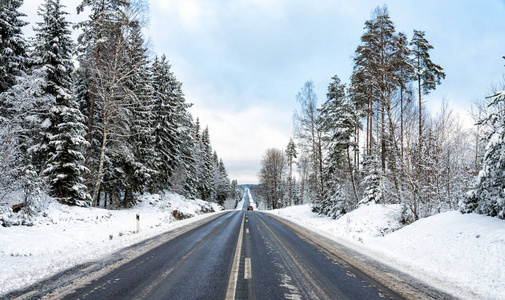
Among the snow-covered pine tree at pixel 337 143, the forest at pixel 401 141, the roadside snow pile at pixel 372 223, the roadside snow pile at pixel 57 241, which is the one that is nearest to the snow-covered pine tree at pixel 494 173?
the forest at pixel 401 141

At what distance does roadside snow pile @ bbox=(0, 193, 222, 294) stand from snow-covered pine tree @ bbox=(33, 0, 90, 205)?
1.51 m

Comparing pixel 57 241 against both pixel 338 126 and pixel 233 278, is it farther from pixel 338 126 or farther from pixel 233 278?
pixel 338 126

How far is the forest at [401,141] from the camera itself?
8281mm

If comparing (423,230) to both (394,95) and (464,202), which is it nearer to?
(464,202)

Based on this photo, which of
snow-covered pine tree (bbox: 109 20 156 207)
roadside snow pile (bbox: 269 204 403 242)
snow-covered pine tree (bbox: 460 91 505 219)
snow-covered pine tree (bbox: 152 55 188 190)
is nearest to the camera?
snow-covered pine tree (bbox: 460 91 505 219)

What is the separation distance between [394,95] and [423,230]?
6.81m

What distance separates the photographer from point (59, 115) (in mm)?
14227

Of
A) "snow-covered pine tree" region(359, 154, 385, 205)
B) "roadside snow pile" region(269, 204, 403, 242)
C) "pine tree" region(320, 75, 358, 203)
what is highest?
"pine tree" region(320, 75, 358, 203)

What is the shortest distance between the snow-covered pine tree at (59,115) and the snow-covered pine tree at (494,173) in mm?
17485

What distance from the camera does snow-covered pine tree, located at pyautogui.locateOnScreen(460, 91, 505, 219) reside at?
272 inches

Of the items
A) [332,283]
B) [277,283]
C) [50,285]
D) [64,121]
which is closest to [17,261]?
[50,285]

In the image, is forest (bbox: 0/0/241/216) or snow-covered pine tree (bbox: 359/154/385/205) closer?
forest (bbox: 0/0/241/216)

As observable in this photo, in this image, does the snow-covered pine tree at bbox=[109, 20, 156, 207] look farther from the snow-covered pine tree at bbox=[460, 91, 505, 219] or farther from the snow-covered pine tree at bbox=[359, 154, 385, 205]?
the snow-covered pine tree at bbox=[460, 91, 505, 219]

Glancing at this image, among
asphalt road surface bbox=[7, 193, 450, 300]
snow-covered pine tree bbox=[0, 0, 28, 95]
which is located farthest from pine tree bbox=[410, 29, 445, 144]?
snow-covered pine tree bbox=[0, 0, 28, 95]
